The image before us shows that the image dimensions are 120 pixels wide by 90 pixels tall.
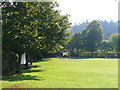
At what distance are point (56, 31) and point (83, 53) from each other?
51176 millimetres

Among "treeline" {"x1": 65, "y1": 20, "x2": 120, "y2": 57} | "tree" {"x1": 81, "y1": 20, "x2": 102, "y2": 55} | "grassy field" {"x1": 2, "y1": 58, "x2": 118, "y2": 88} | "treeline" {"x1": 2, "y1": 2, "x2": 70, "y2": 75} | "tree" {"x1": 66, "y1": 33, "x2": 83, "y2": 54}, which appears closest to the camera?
"grassy field" {"x1": 2, "y1": 58, "x2": 118, "y2": 88}

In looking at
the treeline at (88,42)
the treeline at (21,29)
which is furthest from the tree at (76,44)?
the treeline at (21,29)

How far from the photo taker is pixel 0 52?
19.1m

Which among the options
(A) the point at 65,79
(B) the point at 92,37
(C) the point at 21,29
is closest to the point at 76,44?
(B) the point at 92,37

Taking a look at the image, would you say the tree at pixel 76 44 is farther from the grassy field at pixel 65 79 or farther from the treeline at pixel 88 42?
the grassy field at pixel 65 79

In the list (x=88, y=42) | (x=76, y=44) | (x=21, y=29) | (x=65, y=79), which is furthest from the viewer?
(x=76, y=44)

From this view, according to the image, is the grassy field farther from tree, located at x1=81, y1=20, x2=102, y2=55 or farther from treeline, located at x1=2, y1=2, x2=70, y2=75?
tree, located at x1=81, y1=20, x2=102, y2=55

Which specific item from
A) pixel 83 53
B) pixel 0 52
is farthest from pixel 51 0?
pixel 83 53

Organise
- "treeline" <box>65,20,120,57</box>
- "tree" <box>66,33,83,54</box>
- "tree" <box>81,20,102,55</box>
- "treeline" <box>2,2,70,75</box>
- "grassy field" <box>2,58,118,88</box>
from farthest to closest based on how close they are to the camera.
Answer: "tree" <box>66,33,83,54</box> < "tree" <box>81,20,102,55</box> < "treeline" <box>65,20,120,57</box> < "treeline" <box>2,2,70,75</box> < "grassy field" <box>2,58,118,88</box>

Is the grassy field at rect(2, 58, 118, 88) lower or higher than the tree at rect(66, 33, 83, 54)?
lower

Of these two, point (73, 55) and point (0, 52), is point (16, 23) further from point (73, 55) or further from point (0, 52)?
point (73, 55)

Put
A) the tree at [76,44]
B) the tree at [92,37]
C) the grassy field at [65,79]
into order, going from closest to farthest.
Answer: the grassy field at [65,79] < the tree at [92,37] < the tree at [76,44]

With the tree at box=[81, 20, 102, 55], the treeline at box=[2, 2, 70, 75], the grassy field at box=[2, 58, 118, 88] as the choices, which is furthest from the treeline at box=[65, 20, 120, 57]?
the grassy field at box=[2, 58, 118, 88]

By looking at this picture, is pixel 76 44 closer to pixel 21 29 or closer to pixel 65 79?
pixel 21 29
